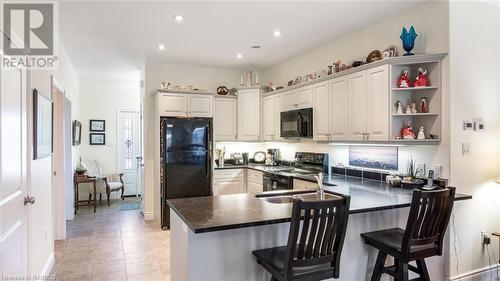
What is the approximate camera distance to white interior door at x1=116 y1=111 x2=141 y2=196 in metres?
7.33

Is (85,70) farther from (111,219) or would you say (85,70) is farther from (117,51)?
(111,219)

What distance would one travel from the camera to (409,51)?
3059 millimetres

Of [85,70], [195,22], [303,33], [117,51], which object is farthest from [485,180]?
[85,70]

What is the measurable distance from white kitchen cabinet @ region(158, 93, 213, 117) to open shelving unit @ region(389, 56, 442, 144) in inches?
119

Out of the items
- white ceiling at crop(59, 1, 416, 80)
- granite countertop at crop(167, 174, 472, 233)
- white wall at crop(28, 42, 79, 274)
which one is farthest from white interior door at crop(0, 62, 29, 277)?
white ceiling at crop(59, 1, 416, 80)

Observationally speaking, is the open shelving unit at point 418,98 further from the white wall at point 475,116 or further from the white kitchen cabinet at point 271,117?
the white kitchen cabinet at point 271,117

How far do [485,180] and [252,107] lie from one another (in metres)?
3.55

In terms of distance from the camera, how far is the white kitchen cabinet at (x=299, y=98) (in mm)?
4362

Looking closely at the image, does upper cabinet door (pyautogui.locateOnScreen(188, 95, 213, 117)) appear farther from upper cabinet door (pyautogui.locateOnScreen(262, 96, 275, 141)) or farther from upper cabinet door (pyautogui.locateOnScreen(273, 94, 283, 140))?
upper cabinet door (pyautogui.locateOnScreen(273, 94, 283, 140))

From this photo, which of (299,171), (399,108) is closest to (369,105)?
(399,108)

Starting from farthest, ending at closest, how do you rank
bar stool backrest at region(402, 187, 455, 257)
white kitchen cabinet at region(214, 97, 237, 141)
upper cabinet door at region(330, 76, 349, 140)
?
1. white kitchen cabinet at region(214, 97, 237, 141)
2. upper cabinet door at region(330, 76, 349, 140)
3. bar stool backrest at region(402, 187, 455, 257)

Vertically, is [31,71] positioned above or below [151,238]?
above

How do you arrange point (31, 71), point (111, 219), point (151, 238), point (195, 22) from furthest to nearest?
point (111, 219)
point (151, 238)
point (195, 22)
point (31, 71)

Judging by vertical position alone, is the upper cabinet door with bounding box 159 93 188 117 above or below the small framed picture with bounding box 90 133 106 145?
above
